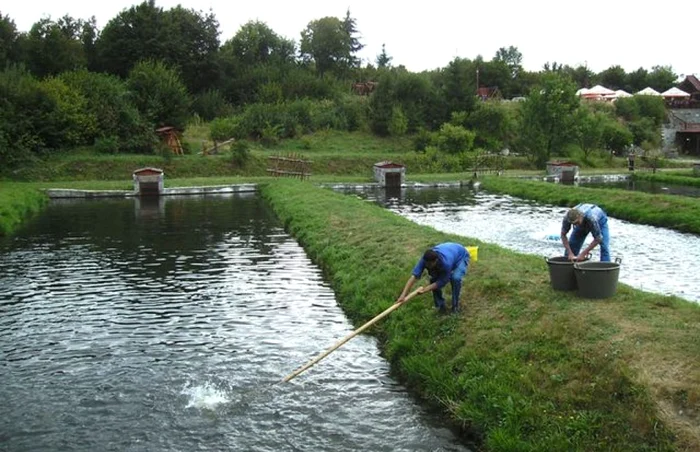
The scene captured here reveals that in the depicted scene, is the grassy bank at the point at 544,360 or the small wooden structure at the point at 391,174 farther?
the small wooden structure at the point at 391,174

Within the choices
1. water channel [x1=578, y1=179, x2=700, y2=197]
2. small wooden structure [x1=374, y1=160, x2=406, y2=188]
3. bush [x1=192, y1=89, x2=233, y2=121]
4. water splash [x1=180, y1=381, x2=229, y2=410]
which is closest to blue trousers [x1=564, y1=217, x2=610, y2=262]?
water splash [x1=180, y1=381, x2=229, y2=410]

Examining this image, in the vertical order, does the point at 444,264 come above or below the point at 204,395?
above

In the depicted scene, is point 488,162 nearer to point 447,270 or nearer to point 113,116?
point 113,116

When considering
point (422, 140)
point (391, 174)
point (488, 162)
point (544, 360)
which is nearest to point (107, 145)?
point (391, 174)

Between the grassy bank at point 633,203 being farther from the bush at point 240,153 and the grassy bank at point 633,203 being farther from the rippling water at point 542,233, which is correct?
the bush at point 240,153

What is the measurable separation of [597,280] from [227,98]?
65732 millimetres

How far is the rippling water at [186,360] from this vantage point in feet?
26.9

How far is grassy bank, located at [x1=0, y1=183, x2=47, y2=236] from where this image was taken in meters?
24.8

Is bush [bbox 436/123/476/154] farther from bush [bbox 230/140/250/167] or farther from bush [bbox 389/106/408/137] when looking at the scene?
bush [bbox 230/140/250/167]

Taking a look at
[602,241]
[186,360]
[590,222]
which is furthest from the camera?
[602,241]

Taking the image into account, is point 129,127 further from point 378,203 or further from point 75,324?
point 75,324

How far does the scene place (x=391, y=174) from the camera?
142 feet

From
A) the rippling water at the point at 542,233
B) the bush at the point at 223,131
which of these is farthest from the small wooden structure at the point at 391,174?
the bush at the point at 223,131

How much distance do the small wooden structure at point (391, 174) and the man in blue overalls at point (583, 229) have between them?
30791mm
